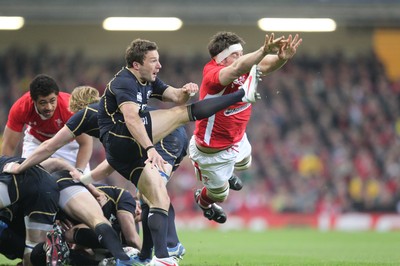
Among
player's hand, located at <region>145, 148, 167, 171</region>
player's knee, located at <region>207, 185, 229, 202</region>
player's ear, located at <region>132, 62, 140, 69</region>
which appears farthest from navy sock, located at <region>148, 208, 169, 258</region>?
player's knee, located at <region>207, 185, 229, 202</region>

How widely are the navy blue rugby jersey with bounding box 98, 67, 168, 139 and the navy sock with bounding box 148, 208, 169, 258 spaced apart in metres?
1.03

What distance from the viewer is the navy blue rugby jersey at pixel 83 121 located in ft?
28.2

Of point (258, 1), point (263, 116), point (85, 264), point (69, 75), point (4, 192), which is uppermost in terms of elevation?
point (258, 1)

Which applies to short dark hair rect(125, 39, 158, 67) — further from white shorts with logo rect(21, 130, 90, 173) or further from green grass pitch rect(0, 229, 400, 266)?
white shorts with logo rect(21, 130, 90, 173)

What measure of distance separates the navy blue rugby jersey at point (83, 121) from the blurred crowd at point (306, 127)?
13.2 m

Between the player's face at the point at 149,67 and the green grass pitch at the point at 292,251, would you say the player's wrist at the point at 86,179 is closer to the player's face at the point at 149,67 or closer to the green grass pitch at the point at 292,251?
the player's face at the point at 149,67

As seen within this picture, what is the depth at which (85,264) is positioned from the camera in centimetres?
849

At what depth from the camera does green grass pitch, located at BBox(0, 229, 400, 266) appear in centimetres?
954

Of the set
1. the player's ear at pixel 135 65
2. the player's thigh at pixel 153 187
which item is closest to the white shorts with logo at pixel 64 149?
the player's ear at pixel 135 65

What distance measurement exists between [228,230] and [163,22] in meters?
7.32

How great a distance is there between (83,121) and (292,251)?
4855mm

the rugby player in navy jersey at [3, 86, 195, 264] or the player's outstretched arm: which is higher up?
the player's outstretched arm

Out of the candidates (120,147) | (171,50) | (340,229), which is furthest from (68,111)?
(171,50)

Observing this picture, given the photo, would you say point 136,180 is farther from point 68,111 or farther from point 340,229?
point 340,229
